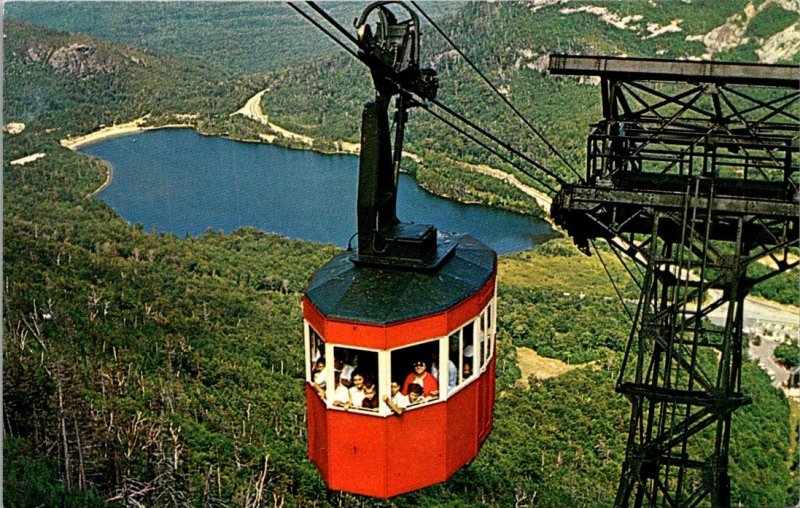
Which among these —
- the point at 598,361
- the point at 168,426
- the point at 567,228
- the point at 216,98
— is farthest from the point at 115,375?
the point at 216,98

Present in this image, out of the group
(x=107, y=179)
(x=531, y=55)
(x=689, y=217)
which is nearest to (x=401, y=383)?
(x=689, y=217)

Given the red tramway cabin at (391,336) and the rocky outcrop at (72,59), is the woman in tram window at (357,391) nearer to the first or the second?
the red tramway cabin at (391,336)

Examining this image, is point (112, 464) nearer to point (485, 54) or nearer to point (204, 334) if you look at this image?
point (204, 334)

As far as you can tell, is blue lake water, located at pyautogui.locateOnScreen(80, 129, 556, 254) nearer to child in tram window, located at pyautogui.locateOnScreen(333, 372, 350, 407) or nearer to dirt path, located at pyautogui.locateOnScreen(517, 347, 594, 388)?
dirt path, located at pyautogui.locateOnScreen(517, 347, 594, 388)

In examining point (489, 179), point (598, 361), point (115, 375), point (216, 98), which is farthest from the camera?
point (216, 98)

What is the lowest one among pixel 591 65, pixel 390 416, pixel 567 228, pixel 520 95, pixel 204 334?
pixel 204 334

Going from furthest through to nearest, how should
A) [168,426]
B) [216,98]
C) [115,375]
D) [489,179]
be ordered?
[216,98] → [489,179] → [115,375] → [168,426]

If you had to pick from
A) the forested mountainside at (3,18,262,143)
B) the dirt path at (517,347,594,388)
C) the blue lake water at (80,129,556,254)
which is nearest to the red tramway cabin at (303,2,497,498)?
the dirt path at (517,347,594,388)

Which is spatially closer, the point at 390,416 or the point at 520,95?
the point at 390,416
